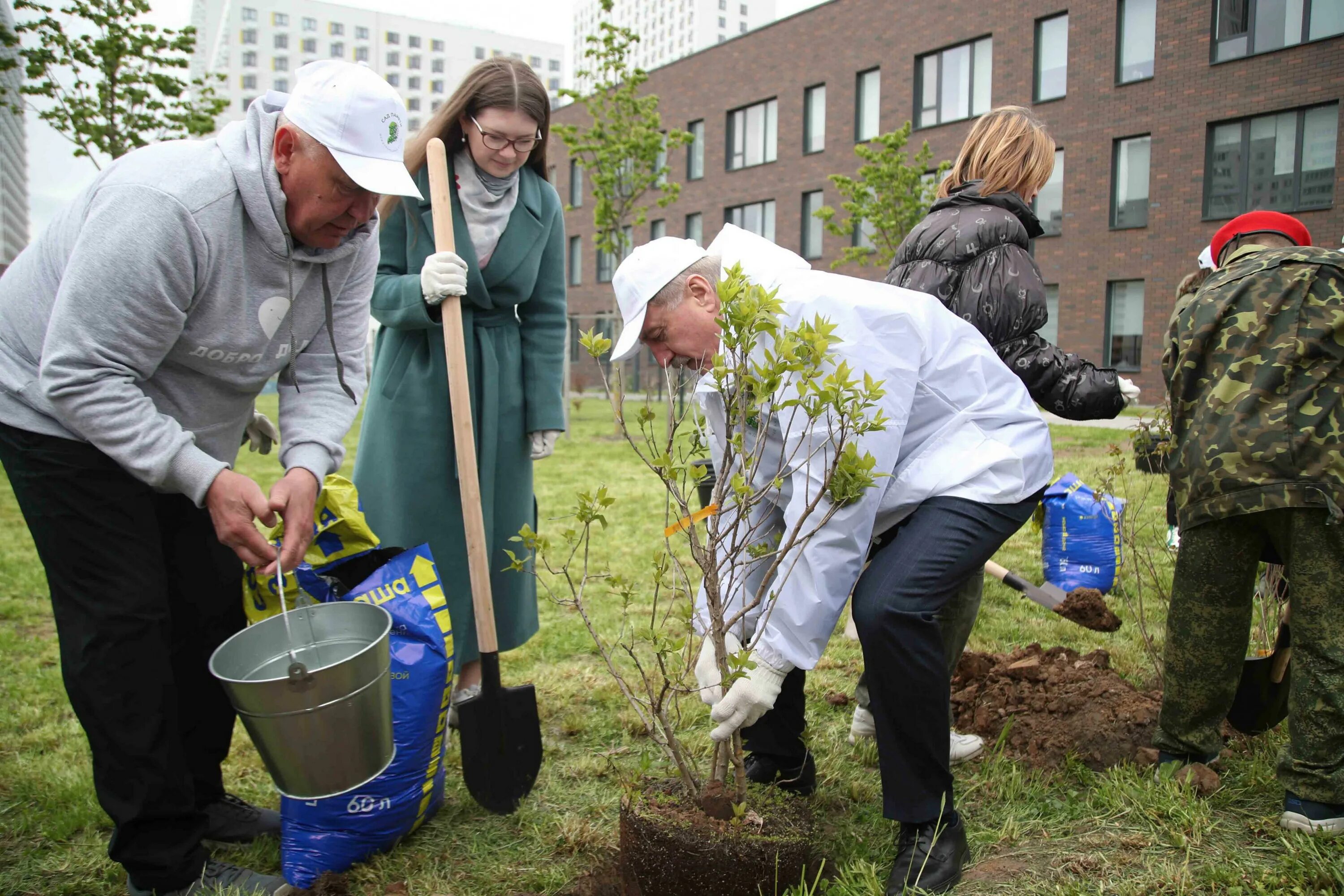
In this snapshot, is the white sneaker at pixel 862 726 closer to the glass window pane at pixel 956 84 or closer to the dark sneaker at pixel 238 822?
the dark sneaker at pixel 238 822

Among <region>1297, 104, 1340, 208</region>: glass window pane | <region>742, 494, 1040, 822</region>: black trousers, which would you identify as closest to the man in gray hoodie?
<region>742, 494, 1040, 822</region>: black trousers

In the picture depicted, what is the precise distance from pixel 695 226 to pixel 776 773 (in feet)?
85.4

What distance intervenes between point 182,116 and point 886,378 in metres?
8.94

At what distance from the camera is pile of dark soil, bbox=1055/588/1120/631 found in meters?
3.83

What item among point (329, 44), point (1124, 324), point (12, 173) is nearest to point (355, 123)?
point (1124, 324)

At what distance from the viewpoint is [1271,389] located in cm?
220

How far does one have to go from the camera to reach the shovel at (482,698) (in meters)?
2.52

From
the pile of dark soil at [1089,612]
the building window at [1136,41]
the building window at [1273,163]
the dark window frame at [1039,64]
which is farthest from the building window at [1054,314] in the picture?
the pile of dark soil at [1089,612]

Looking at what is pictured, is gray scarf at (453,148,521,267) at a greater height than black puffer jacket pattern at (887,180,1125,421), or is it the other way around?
gray scarf at (453,148,521,267)

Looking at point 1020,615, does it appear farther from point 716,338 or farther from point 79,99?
point 79,99

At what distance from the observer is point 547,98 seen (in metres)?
2.86

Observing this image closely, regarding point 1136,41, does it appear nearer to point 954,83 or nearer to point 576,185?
point 954,83

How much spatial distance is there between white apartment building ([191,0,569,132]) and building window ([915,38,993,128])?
7557 centimetres

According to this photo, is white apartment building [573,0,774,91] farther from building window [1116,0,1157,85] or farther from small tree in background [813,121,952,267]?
small tree in background [813,121,952,267]
